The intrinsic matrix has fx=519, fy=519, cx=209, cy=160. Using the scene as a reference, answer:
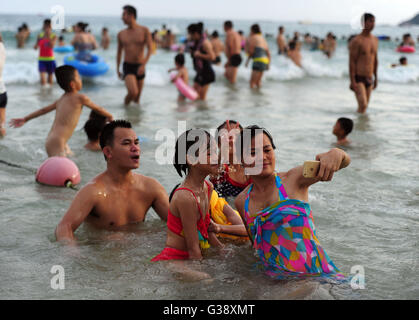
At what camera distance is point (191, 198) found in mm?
3621

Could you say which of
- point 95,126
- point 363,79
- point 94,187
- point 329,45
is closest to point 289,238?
point 94,187

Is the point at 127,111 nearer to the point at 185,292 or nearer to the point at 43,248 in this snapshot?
the point at 43,248

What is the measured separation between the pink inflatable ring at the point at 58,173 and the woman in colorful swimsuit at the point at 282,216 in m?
3.27

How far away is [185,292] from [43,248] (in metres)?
1.49

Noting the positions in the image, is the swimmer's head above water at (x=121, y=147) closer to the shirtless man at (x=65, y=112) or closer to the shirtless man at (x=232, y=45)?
the shirtless man at (x=65, y=112)

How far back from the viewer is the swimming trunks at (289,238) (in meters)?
3.35

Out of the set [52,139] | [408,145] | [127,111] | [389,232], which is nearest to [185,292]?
[389,232]

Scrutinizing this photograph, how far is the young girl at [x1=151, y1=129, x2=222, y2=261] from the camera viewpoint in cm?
361

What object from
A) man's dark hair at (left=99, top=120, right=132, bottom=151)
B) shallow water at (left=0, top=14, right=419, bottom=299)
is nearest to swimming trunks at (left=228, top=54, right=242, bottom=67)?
shallow water at (left=0, top=14, right=419, bottom=299)

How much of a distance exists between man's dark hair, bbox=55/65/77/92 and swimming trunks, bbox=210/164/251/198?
2.73 metres

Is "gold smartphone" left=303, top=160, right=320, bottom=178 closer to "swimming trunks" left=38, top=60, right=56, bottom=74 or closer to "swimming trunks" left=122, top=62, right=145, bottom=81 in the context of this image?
"swimming trunks" left=122, top=62, right=145, bottom=81

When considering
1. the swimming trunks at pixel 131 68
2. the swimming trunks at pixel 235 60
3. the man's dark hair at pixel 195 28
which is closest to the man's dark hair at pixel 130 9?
the swimming trunks at pixel 131 68

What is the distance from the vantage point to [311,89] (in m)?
16.9

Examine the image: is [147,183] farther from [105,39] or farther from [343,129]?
[105,39]
